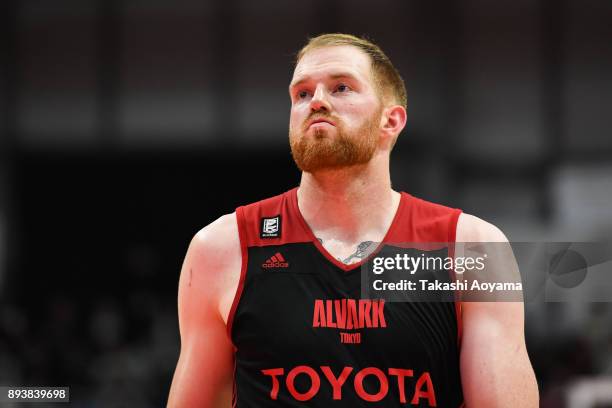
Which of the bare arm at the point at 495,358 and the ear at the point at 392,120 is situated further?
the ear at the point at 392,120

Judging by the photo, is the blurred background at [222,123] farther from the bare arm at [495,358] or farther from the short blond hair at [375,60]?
the bare arm at [495,358]

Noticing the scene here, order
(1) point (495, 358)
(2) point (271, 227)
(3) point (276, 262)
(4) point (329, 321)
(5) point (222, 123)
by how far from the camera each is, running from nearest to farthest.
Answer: (1) point (495, 358) < (4) point (329, 321) < (3) point (276, 262) < (2) point (271, 227) < (5) point (222, 123)

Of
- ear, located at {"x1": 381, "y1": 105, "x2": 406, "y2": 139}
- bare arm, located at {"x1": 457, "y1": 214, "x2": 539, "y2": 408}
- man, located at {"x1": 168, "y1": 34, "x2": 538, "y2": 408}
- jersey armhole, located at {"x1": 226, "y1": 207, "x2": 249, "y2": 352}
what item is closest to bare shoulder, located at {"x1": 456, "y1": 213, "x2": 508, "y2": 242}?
man, located at {"x1": 168, "y1": 34, "x2": 538, "y2": 408}

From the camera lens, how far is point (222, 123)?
7.11 meters

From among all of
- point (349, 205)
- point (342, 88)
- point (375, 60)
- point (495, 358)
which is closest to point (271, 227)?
point (349, 205)

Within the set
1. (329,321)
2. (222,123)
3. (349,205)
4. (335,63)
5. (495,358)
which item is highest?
(222,123)

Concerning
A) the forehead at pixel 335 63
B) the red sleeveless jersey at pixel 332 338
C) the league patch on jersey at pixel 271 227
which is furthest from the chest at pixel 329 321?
the forehead at pixel 335 63

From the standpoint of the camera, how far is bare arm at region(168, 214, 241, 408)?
2818 millimetres

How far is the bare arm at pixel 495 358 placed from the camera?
101 inches

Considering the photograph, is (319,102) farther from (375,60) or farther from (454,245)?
(454,245)

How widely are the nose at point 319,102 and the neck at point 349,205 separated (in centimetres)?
24

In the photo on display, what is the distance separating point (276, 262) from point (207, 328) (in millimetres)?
339

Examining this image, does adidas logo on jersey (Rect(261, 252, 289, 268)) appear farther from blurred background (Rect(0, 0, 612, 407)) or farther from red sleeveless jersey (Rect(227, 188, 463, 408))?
blurred background (Rect(0, 0, 612, 407))

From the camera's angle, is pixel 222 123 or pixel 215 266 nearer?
pixel 215 266
